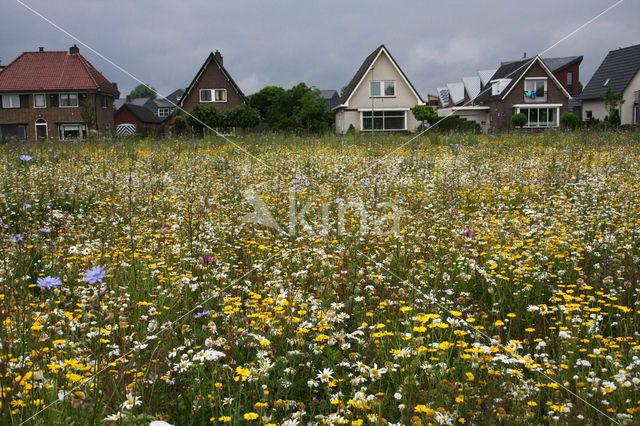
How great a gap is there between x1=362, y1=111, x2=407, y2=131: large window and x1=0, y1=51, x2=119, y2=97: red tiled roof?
89.3 feet

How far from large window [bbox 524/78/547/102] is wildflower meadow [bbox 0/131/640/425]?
154 feet

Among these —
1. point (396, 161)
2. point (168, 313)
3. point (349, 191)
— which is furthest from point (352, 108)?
point (168, 313)

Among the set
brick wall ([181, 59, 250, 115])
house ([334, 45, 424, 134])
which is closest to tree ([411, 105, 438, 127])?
house ([334, 45, 424, 134])

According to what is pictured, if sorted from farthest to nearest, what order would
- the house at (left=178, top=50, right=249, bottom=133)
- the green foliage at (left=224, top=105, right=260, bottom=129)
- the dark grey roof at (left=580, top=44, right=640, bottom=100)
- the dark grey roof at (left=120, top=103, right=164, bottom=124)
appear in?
1. the dark grey roof at (left=120, top=103, right=164, bottom=124)
2. the house at (left=178, top=50, right=249, bottom=133)
3. the dark grey roof at (left=580, top=44, right=640, bottom=100)
4. the green foliage at (left=224, top=105, right=260, bottom=129)


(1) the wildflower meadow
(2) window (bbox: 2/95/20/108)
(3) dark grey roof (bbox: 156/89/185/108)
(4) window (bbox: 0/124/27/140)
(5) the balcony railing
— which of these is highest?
(3) dark grey roof (bbox: 156/89/185/108)

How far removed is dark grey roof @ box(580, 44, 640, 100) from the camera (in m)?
46.6

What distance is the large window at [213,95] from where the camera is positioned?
48.1 metres

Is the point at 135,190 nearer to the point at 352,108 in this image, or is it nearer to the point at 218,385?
the point at 218,385

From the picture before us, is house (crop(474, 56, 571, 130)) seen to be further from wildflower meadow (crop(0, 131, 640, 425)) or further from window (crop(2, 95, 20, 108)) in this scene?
window (crop(2, 95, 20, 108))

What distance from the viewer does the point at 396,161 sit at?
34.2 ft

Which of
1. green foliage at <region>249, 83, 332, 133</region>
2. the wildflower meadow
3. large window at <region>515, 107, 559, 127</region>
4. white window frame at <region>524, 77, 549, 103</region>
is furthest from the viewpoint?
green foliage at <region>249, 83, 332, 133</region>

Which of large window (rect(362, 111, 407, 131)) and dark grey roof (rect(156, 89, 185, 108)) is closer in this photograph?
large window (rect(362, 111, 407, 131))

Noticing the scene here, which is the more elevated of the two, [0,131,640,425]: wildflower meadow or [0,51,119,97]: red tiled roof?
[0,51,119,97]: red tiled roof

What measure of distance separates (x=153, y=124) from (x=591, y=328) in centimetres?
7863
